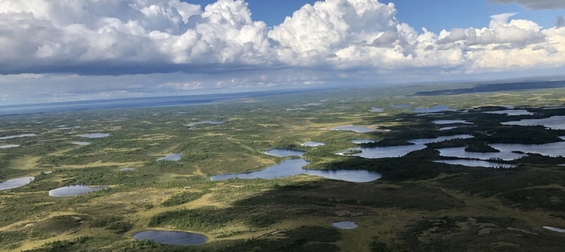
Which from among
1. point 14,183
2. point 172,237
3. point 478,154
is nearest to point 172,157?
point 14,183

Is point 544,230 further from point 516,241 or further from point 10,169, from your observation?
point 10,169

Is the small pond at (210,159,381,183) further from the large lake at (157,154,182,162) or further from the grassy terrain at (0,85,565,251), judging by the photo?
the large lake at (157,154,182,162)

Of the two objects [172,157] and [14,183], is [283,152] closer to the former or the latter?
[172,157]

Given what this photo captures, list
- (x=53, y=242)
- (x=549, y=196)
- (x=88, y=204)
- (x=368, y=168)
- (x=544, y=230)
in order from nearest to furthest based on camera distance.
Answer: (x=544, y=230), (x=53, y=242), (x=549, y=196), (x=88, y=204), (x=368, y=168)

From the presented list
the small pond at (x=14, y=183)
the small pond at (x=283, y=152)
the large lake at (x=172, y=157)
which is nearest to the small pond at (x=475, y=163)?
the small pond at (x=283, y=152)

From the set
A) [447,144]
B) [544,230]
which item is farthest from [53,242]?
[447,144]

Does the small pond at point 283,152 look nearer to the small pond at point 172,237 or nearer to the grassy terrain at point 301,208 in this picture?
the grassy terrain at point 301,208
